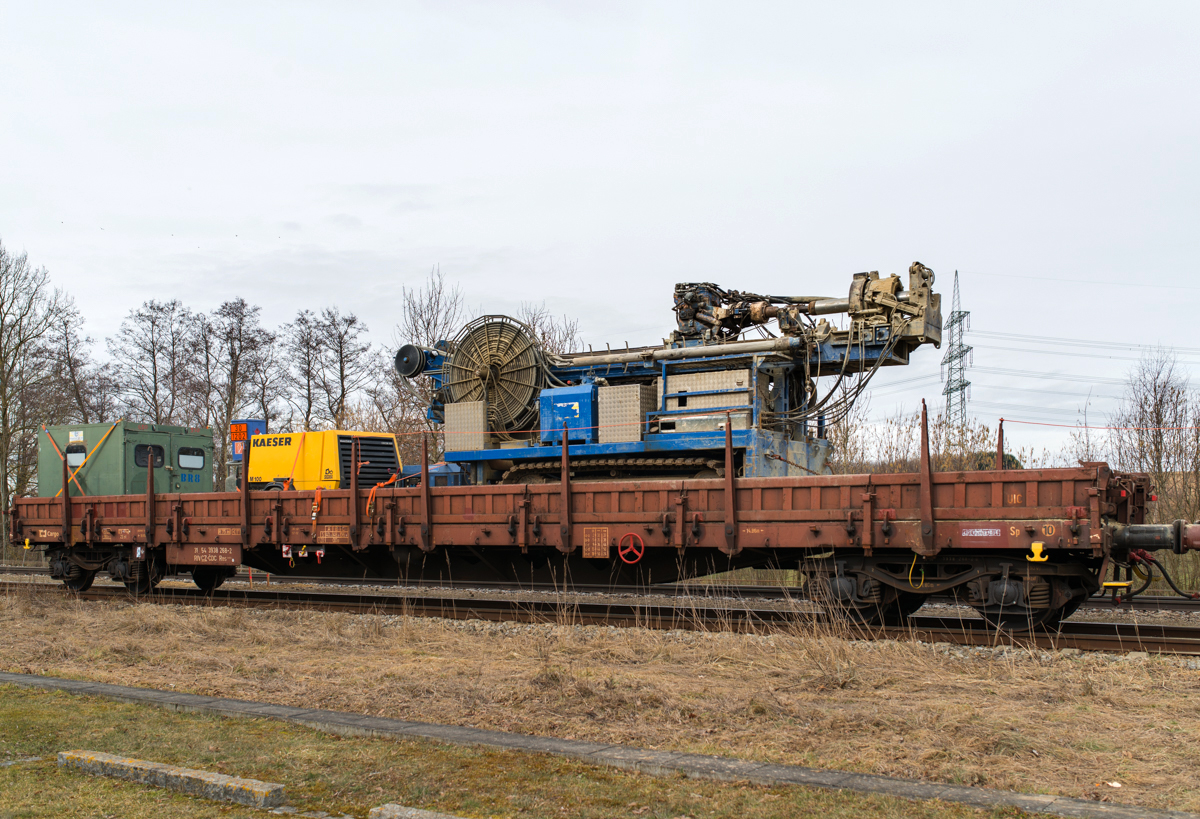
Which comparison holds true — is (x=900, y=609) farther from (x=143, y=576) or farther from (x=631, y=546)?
(x=143, y=576)

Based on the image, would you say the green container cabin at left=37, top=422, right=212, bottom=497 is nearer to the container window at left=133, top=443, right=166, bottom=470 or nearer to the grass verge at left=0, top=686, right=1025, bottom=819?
the container window at left=133, top=443, right=166, bottom=470

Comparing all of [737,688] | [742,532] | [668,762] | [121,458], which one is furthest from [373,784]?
[121,458]

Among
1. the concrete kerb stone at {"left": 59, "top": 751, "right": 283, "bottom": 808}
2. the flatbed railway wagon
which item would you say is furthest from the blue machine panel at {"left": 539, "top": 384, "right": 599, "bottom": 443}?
the concrete kerb stone at {"left": 59, "top": 751, "right": 283, "bottom": 808}

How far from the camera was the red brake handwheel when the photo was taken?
10.9 meters

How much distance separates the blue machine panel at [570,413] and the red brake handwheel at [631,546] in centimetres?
191

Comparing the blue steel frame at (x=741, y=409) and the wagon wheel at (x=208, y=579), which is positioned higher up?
the blue steel frame at (x=741, y=409)

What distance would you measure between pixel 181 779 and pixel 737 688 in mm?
4067

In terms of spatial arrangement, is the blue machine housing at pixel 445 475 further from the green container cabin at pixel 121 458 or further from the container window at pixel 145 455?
the container window at pixel 145 455

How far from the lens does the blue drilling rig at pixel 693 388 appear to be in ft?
38.9

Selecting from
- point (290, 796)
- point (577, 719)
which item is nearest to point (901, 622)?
point (577, 719)

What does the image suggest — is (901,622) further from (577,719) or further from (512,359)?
(512,359)

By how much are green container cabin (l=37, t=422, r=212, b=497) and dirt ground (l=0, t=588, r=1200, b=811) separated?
242 inches

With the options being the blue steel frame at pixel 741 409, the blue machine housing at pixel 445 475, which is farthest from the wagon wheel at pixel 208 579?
the blue steel frame at pixel 741 409

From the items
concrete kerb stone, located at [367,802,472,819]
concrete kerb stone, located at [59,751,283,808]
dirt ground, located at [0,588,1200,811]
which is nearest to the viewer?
concrete kerb stone, located at [367,802,472,819]
